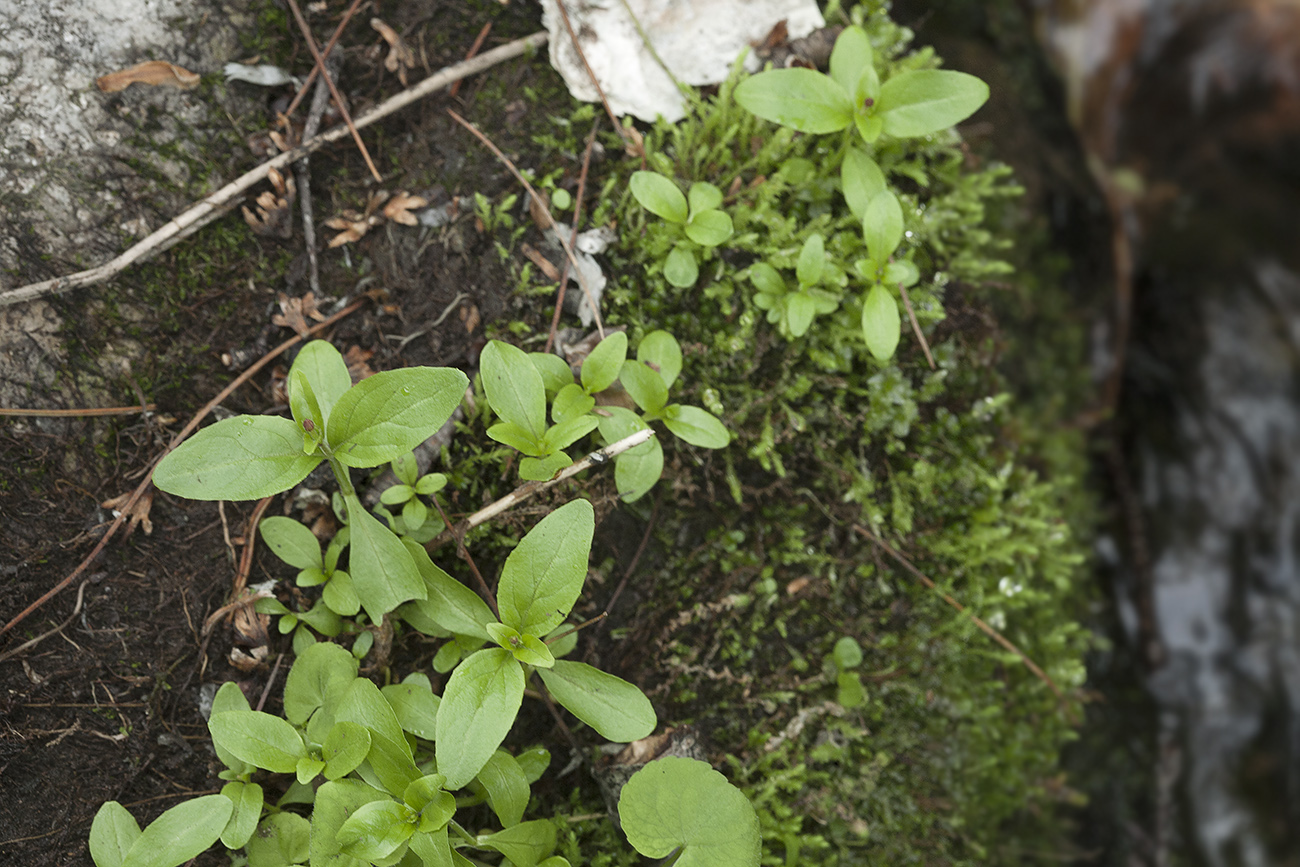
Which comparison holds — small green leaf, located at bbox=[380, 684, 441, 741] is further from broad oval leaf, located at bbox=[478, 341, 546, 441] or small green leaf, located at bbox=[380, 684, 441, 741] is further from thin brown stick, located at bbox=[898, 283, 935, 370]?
thin brown stick, located at bbox=[898, 283, 935, 370]

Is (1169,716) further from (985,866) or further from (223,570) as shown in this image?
(223,570)

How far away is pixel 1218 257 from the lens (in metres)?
4.50

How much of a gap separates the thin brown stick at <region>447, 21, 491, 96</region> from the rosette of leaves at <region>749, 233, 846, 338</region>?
1276mm

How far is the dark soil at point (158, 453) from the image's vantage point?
2.07m

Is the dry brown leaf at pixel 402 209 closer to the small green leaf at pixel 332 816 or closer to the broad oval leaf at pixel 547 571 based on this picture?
the broad oval leaf at pixel 547 571

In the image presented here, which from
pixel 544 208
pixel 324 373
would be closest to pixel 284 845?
pixel 324 373

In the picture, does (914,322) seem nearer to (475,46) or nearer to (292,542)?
(475,46)

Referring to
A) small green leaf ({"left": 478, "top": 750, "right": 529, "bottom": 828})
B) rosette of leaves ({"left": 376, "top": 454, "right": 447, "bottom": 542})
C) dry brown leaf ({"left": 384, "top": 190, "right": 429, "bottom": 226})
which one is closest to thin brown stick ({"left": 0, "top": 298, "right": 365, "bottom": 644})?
dry brown leaf ({"left": 384, "top": 190, "right": 429, "bottom": 226})

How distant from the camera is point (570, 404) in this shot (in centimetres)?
217

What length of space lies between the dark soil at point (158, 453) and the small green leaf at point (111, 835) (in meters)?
0.15

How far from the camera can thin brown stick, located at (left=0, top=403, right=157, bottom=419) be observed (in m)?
2.09

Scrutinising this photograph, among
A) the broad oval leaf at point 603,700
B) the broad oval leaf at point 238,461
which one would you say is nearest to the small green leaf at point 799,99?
the broad oval leaf at point 238,461

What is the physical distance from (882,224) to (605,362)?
108cm

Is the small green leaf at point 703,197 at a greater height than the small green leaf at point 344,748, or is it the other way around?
the small green leaf at point 703,197
